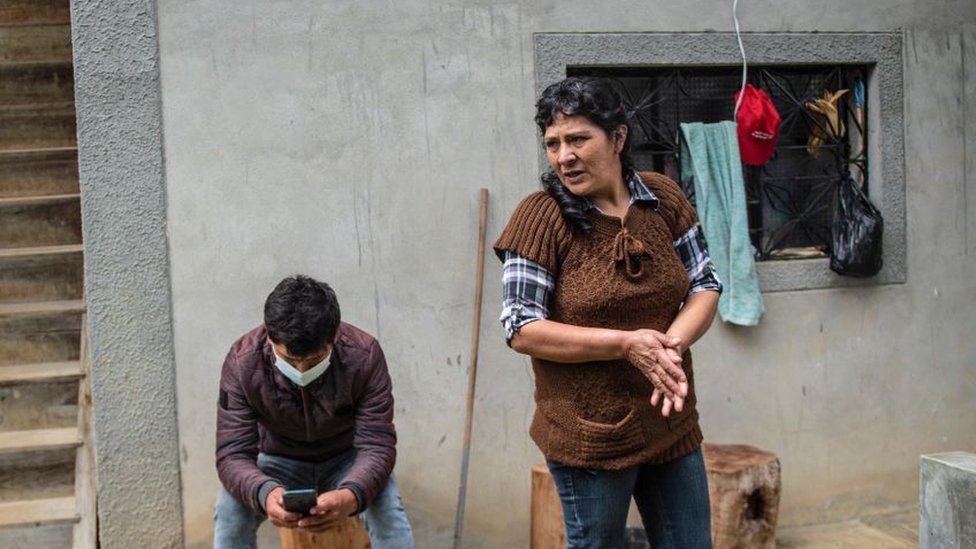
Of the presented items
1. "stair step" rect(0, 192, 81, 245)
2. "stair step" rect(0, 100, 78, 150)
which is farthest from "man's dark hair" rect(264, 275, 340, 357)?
"stair step" rect(0, 100, 78, 150)

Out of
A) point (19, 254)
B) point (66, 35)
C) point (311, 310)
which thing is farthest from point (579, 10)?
point (66, 35)

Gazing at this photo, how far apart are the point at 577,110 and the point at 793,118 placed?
2.95m

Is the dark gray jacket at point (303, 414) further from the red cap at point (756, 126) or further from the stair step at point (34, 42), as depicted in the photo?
the stair step at point (34, 42)

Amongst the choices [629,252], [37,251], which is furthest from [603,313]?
[37,251]

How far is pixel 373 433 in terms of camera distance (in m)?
3.80

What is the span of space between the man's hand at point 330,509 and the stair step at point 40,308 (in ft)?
7.39

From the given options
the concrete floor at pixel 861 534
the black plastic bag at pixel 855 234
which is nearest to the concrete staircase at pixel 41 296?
the concrete floor at pixel 861 534

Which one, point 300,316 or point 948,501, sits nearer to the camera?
point 948,501

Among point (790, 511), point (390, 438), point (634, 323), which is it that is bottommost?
point (790, 511)

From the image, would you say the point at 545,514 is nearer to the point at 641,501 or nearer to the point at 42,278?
the point at 641,501

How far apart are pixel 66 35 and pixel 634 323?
5095 millimetres

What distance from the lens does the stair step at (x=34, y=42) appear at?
6.50 metres

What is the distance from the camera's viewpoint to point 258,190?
465cm

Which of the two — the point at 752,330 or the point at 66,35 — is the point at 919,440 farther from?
the point at 66,35
